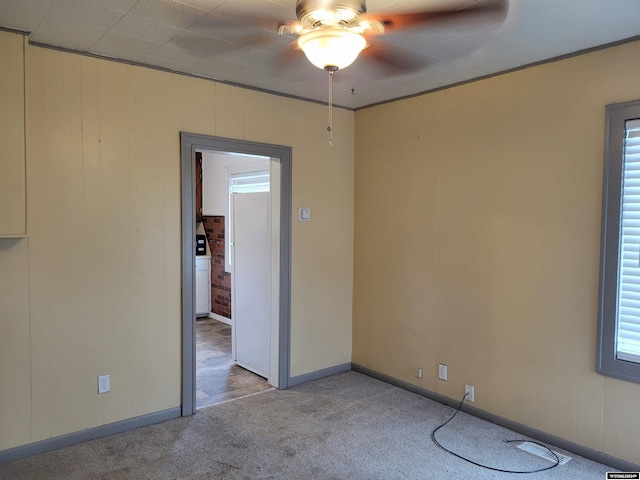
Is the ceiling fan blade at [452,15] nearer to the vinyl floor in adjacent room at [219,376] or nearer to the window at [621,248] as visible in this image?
the window at [621,248]

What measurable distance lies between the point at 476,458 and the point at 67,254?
2883 millimetres

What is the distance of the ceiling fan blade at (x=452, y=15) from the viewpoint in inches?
87.7

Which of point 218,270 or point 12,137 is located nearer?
point 12,137

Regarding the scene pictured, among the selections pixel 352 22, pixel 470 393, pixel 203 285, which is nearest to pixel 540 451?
pixel 470 393

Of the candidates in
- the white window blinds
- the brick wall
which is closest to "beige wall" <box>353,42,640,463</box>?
the white window blinds

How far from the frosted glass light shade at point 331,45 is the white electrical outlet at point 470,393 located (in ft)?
8.70

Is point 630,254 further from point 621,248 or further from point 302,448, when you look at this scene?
point 302,448

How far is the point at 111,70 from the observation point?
3098 millimetres

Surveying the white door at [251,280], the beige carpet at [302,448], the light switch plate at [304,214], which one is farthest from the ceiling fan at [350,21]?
the beige carpet at [302,448]

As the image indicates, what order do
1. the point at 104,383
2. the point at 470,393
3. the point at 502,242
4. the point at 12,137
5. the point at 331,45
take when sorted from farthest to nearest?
the point at 470,393 < the point at 502,242 < the point at 104,383 < the point at 12,137 < the point at 331,45

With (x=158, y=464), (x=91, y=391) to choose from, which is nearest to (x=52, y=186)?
(x=91, y=391)

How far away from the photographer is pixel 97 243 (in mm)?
3090

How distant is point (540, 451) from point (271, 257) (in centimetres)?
249

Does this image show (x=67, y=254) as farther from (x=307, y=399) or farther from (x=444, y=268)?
(x=444, y=268)
